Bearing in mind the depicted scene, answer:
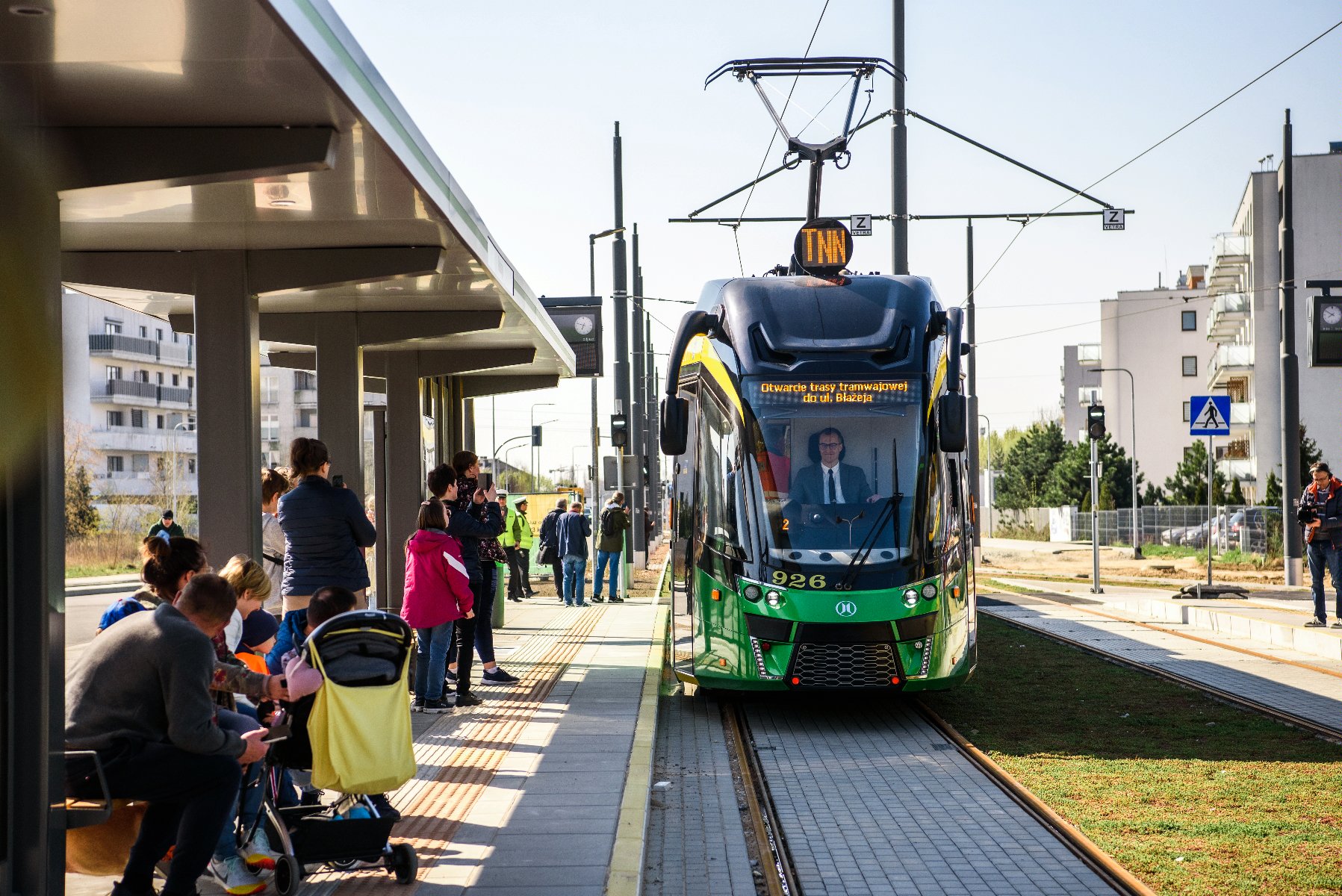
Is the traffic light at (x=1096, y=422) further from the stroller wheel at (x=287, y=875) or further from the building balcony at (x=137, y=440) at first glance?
the building balcony at (x=137, y=440)

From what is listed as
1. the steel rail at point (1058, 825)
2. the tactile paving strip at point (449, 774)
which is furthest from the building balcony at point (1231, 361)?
the steel rail at point (1058, 825)

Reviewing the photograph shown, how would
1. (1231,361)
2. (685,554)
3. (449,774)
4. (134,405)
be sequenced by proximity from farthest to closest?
(134,405), (1231,361), (685,554), (449,774)

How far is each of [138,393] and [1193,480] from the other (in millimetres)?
54597

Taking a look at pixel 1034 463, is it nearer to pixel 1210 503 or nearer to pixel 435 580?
pixel 1210 503

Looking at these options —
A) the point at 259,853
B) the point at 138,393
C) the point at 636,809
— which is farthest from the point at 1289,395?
the point at 138,393

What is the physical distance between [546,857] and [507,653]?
10180mm

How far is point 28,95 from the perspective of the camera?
17.4 feet

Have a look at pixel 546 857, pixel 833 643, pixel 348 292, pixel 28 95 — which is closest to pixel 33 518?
pixel 28 95

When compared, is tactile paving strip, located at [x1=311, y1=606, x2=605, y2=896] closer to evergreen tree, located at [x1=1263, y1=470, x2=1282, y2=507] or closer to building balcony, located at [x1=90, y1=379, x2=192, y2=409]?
evergreen tree, located at [x1=1263, y1=470, x2=1282, y2=507]

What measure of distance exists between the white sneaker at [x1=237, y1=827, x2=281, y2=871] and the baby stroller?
7cm

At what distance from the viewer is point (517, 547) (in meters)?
→ 28.0

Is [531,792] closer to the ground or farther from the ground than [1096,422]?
closer to the ground

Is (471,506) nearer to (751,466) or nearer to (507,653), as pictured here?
(751,466)

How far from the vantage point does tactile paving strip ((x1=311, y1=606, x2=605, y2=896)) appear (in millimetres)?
6633
